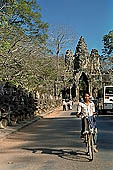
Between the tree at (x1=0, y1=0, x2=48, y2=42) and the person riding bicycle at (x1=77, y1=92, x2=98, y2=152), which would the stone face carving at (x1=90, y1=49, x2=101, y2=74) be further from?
the person riding bicycle at (x1=77, y1=92, x2=98, y2=152)

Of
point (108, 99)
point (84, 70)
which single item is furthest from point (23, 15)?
point (84, 70)

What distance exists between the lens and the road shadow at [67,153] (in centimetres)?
852

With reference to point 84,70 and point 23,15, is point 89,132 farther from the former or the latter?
point 84,70

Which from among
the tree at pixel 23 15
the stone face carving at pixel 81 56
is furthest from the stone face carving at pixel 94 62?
the tree at pixel 23 15

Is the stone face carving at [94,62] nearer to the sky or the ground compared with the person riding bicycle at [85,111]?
nearer to the sky

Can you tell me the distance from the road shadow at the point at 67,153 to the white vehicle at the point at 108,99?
21636 mm

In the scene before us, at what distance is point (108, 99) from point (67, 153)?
2339 cm

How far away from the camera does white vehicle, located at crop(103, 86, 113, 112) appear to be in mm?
31531

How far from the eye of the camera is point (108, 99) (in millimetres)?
32156

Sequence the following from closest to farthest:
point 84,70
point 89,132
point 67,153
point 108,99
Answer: point 89,132 < point 67,153 < point 108,99 < point 84,70

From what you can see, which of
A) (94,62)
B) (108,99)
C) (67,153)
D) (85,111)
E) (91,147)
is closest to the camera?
(91,147)

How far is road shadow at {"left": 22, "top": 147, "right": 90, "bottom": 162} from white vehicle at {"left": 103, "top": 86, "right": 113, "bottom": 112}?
21636 millimetres

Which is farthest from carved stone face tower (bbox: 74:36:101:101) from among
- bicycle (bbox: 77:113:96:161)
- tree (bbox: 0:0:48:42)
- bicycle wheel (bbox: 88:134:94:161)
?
bicycle wheel (bbox: 88:134:94:161)

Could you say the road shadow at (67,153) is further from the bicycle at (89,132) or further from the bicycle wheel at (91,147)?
the bicycle at (89,132)
